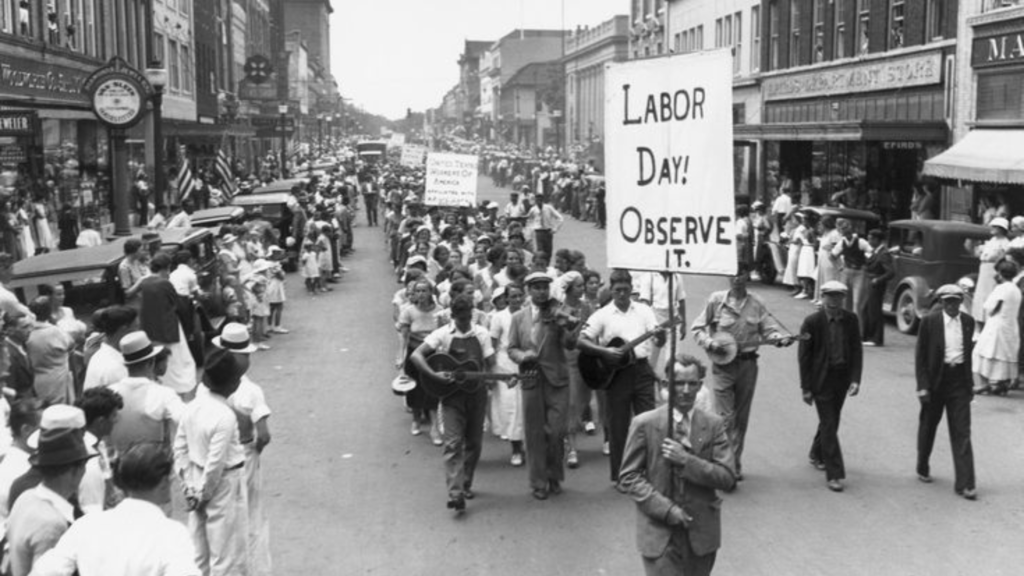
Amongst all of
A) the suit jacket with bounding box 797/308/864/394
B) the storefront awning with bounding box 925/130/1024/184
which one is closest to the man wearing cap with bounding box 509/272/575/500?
the suit jacket with bounding box 797/308/864/394

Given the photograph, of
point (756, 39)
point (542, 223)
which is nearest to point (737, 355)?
point (542, 223)

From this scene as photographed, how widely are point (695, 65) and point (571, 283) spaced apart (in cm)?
477

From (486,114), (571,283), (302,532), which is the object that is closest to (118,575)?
(302,532)

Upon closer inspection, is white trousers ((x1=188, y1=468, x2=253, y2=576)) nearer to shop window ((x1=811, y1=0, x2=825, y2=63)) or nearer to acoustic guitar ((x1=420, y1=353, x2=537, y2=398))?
acoustic guitar ((x1=420, y1=353, x2=537, y2=398))

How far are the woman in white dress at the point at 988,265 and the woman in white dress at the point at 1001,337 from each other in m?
2.06

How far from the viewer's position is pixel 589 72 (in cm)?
9181

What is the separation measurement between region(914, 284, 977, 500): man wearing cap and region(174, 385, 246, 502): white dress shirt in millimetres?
5842

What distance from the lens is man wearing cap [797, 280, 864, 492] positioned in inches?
400

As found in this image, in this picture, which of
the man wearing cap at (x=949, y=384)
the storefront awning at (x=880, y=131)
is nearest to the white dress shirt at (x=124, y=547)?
the man wearing cap at (x=949, y=384)

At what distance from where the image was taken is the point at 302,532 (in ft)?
30.2

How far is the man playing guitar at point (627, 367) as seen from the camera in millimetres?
10102

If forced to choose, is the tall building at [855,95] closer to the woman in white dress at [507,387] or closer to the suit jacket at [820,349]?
the suit jacket at [820,349]

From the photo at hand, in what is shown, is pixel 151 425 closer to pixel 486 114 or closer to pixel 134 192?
pixel 134 192

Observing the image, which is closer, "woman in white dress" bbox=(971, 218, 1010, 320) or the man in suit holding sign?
the man in suit holding sign
